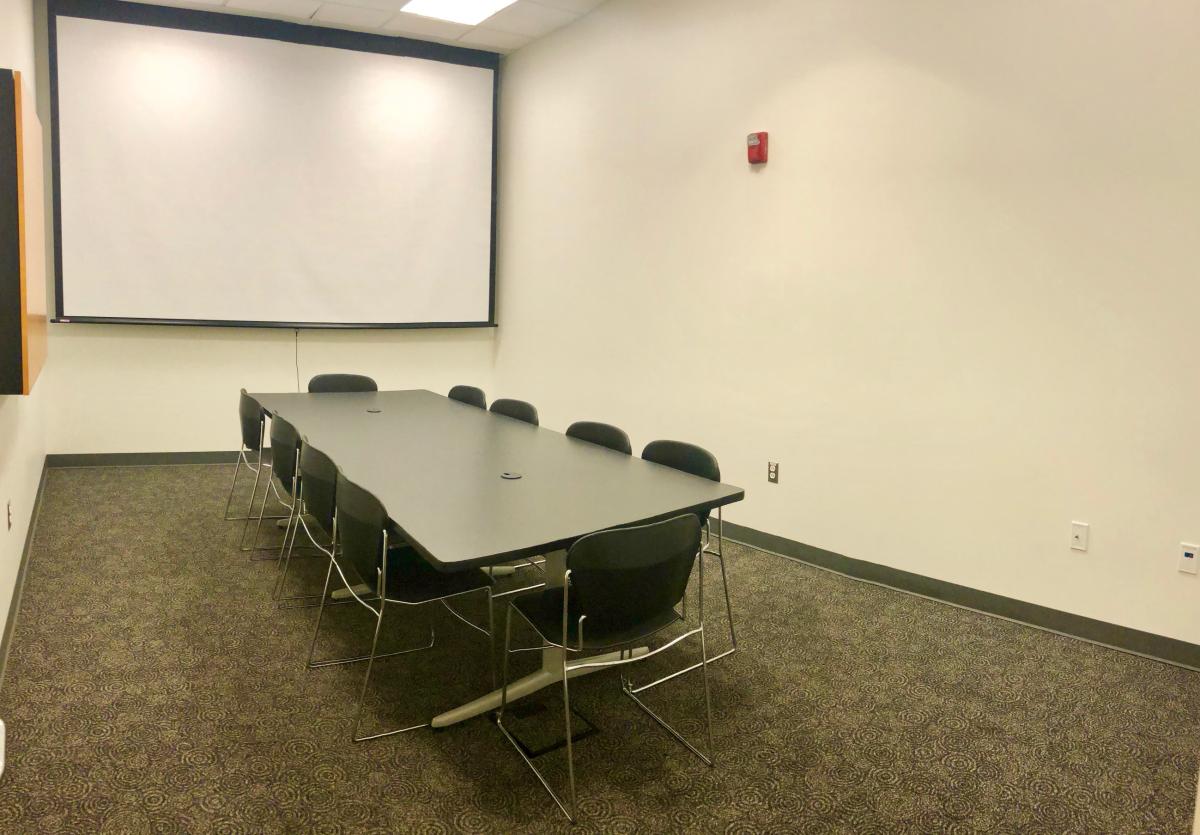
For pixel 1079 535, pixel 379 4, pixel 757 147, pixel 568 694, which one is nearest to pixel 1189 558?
pixel 1079 535

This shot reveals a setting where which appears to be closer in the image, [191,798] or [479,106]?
[191,798]

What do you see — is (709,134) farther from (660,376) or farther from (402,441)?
(402,441)

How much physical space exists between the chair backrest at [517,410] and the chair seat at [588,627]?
5.48ft

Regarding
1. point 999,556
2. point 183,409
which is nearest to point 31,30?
point 183,409

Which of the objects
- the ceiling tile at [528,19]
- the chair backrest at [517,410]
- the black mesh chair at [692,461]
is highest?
the ceiling tile at [528,19]

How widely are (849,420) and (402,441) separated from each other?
7.00 feet

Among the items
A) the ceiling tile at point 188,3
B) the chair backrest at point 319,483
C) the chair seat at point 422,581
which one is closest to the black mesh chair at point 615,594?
the chair seat at point 422,581

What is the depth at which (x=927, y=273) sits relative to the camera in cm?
361

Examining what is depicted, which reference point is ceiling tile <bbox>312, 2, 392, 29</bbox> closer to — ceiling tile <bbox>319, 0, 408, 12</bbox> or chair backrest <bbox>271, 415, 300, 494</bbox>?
ceiling tile <bbox>319, 0, 408, 12</bbox>

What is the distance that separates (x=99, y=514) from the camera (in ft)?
15.0

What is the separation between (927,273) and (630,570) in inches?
88.2

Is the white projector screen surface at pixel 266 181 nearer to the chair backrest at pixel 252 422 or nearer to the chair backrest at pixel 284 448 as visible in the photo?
the chair backrest at pixel 252 422

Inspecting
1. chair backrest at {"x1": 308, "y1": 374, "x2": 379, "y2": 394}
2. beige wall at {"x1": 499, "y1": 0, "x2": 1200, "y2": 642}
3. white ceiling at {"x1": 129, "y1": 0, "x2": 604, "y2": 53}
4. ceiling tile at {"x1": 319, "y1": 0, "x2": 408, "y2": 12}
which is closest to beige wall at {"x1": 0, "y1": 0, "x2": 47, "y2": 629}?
white ceiling at {"x1": 129, "y1": 0, "x2": 604, "y2": 53}

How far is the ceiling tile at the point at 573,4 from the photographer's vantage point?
5195 millimetres
